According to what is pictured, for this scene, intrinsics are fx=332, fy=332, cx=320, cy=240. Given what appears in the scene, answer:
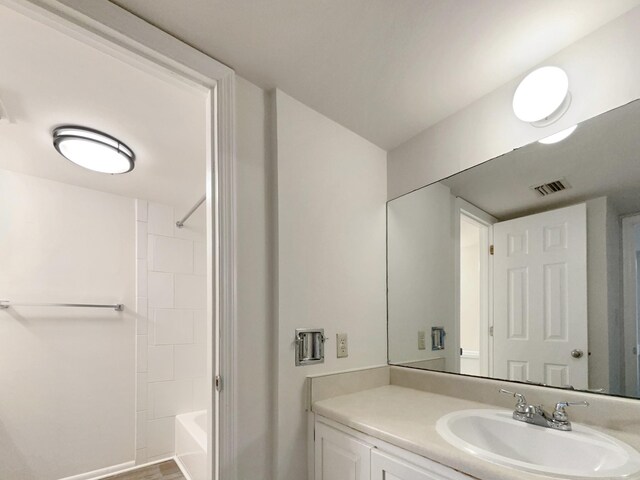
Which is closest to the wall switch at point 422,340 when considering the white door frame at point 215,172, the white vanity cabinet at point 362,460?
the white vanity cabinet at point 362,460

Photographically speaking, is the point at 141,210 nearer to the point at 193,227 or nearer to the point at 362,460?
the point at 193,227

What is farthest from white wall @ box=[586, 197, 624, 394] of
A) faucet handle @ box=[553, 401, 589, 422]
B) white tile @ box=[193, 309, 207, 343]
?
white tile @ box=[193, 309, 207, 343]

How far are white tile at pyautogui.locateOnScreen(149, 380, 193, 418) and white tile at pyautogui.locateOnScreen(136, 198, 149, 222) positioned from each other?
1.27 m

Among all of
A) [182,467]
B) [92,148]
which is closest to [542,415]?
[92,148]

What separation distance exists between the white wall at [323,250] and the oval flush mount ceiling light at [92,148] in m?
0.94

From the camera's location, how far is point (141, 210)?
103 inches

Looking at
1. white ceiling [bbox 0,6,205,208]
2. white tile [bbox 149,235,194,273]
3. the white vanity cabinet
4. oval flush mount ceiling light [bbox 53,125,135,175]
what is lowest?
the white vanity cabinet

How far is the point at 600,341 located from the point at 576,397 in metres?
0.21

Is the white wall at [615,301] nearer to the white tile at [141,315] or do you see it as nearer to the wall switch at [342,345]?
the wall switch at [342,345]

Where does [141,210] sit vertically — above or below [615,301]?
above

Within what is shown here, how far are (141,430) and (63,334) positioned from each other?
0.89 metres

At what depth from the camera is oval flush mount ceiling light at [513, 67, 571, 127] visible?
1.19 m

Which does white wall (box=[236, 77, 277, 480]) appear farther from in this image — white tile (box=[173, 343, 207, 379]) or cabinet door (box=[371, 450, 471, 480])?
white tile (box=[173, 343, 207, 379])

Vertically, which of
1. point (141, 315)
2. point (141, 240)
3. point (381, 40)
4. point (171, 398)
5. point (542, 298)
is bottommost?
point (171, 398)
